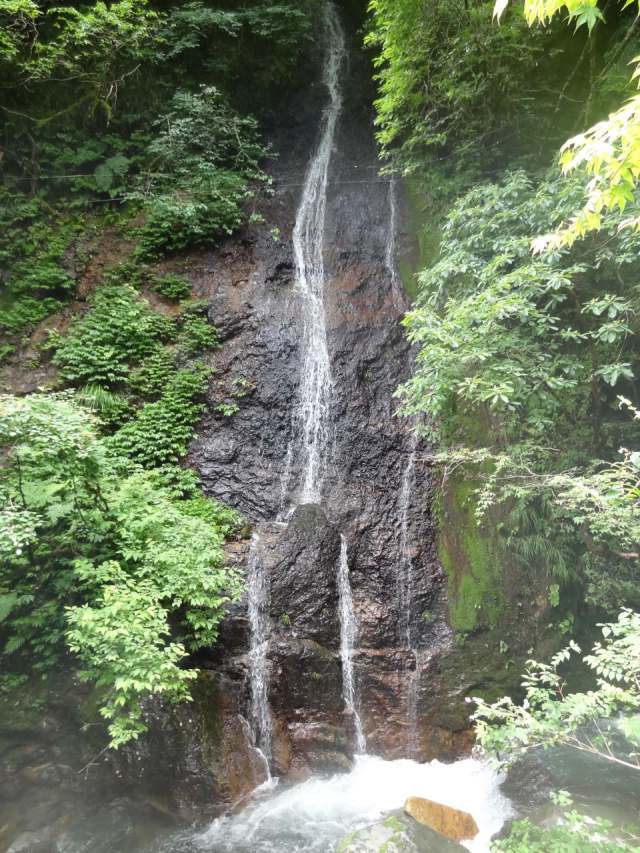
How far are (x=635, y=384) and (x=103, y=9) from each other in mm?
10939

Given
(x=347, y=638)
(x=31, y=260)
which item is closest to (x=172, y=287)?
(x=31, y=260)

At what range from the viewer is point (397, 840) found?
14.0 ft

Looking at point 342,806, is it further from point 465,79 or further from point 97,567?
point 465,79

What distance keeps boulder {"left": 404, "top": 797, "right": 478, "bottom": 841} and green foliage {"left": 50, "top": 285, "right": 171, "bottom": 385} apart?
693 cm

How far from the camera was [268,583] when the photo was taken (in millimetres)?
6508

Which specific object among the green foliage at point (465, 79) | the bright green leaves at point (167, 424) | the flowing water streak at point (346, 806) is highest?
the green foliage at point (465, 79)

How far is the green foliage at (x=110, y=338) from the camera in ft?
25.9

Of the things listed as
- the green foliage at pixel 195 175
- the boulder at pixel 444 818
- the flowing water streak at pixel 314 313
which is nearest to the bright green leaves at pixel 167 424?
the flowing water streak at pixel 314 313

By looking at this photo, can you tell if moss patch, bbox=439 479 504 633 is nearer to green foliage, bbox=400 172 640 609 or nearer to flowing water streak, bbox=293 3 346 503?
green foliage, bbox=400 172 640 609

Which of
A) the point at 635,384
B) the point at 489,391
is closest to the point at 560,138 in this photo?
the point at 635,384

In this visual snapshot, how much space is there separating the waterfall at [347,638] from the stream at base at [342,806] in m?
0.36

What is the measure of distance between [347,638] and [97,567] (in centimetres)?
323

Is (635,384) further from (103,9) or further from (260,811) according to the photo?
(103,9)

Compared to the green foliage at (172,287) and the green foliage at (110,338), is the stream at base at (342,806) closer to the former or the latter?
the green foliage at (110,338)
